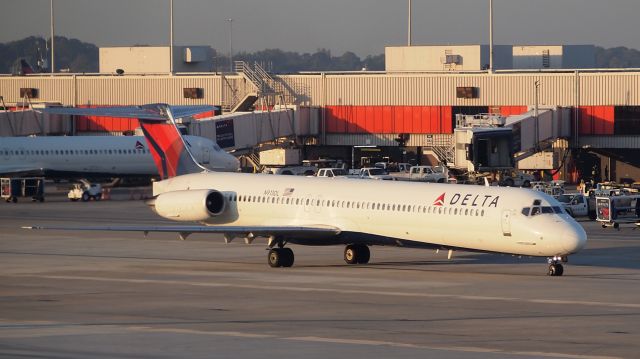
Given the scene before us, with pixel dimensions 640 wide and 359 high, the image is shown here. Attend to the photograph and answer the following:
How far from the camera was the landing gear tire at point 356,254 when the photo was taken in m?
42.4

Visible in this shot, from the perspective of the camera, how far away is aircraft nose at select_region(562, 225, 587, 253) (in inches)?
1432

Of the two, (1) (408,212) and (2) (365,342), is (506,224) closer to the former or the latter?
(1) (408,212)

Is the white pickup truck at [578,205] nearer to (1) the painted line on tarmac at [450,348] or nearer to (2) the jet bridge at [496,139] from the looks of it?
(2) the jet bridge at [496,139]

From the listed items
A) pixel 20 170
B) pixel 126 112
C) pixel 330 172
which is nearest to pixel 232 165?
pixel 330 172

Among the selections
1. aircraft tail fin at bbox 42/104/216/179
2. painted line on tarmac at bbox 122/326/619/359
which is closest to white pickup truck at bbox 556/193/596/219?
aircraft tail fin at bbox 42/104/216/179

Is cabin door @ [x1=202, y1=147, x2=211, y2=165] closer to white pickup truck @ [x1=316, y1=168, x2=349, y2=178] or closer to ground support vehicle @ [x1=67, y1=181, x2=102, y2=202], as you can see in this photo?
ground support vehicle @ [x1=67, y1=181, x2=102, y2=202]

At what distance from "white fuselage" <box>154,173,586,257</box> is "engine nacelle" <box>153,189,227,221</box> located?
41 centimetres

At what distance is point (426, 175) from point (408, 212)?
143ft

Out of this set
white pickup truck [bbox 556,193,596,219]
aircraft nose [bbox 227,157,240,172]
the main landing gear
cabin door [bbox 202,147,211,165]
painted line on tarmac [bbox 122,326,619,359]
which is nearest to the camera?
painted line on tarmac [bbox 122,326,619,359]

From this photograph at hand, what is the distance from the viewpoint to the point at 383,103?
311ft

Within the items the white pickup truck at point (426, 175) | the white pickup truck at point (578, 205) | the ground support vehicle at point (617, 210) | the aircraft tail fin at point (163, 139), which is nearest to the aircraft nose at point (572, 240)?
the aircraft tail fin at point (163, 139)

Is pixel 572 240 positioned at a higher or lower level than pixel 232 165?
lower

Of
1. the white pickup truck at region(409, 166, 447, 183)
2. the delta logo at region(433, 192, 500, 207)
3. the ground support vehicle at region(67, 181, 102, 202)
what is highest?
the delta logo at region(433, 192, 500, 207)

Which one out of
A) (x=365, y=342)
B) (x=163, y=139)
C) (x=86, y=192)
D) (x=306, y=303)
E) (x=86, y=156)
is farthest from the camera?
(x=86, y=156)
